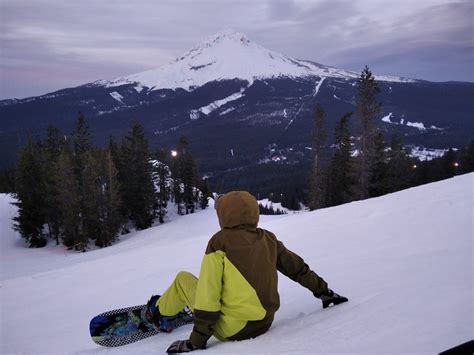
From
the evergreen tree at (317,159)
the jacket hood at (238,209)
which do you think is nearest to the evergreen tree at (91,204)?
the evergreen tree at (317,159)

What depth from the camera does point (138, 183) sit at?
39.1 metres

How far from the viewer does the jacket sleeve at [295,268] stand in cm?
377

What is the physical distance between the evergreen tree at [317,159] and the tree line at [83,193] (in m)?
17.1

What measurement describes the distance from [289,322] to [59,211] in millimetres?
33641

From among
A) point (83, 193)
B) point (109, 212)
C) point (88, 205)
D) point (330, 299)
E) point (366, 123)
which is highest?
point (366, 123)

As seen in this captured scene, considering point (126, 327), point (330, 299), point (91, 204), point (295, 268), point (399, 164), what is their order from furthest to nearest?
point (399, 164), point (91, 204), point (126, 327), point (330, 299), point (295, 268)

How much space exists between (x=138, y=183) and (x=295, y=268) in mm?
36947

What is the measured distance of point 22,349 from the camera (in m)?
5.11

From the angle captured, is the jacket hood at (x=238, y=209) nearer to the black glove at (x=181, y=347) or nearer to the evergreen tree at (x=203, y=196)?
the black glove at (x=181, y=347)

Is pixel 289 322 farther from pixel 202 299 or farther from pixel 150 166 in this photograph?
pixel 150 166

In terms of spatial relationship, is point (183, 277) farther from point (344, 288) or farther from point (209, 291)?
point (344, 288)

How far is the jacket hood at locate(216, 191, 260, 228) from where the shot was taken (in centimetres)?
328

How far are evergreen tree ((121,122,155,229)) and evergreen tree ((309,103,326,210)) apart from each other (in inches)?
672

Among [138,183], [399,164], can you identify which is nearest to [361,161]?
[399,164]
